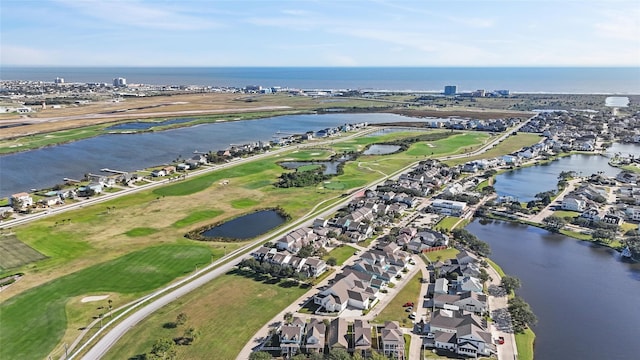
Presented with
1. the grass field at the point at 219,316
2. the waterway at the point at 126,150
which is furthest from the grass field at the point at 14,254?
the waterway at the point at 126,150

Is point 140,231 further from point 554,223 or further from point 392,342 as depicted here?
point 554,223

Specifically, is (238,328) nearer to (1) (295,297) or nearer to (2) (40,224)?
(1) (295,297)

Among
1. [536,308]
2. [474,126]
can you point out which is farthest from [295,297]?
[474,126]

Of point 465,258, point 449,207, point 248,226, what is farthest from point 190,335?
point 449,207

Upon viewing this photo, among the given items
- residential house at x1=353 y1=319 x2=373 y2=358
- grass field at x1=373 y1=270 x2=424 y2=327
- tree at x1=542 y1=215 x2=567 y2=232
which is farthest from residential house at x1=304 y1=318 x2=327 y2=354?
tree at x1=542 y1=215 x2=567 y2=232

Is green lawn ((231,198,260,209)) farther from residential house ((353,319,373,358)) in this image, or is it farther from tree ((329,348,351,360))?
tree ((329,348,351,360))

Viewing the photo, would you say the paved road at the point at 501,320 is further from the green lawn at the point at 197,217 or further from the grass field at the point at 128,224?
the green lawn at the point at 197,217
